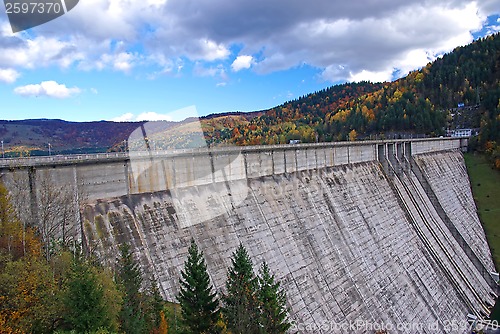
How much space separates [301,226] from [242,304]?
42.0 ft

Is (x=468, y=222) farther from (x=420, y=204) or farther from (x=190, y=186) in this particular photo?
(x=190, y=186)

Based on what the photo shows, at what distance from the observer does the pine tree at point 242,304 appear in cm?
1455

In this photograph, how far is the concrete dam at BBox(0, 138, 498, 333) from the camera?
1908 cm

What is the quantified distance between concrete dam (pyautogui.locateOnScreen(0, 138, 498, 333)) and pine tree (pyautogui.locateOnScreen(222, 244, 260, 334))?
4333mm

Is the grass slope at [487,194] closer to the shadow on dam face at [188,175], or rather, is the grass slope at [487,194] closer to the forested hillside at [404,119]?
the forested hillside at [404,119]

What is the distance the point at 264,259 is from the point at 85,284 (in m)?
13.1

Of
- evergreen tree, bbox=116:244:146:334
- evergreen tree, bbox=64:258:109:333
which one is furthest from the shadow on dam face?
evergreen tree, bbox=64:258:109:333

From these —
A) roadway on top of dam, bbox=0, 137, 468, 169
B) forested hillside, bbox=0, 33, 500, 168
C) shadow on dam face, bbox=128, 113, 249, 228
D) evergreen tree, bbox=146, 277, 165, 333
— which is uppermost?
forested hillside, bbox=0, 33, 500, 168

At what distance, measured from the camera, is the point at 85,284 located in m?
11.3

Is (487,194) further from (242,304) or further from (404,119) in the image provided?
(242,304)

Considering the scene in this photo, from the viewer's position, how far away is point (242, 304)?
48.5 ft

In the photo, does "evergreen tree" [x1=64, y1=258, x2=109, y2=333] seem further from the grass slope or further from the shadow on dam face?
the grass slope

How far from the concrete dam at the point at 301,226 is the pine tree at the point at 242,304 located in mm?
4333

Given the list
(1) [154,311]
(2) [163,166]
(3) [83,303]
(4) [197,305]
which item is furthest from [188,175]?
(3) [83,303]
